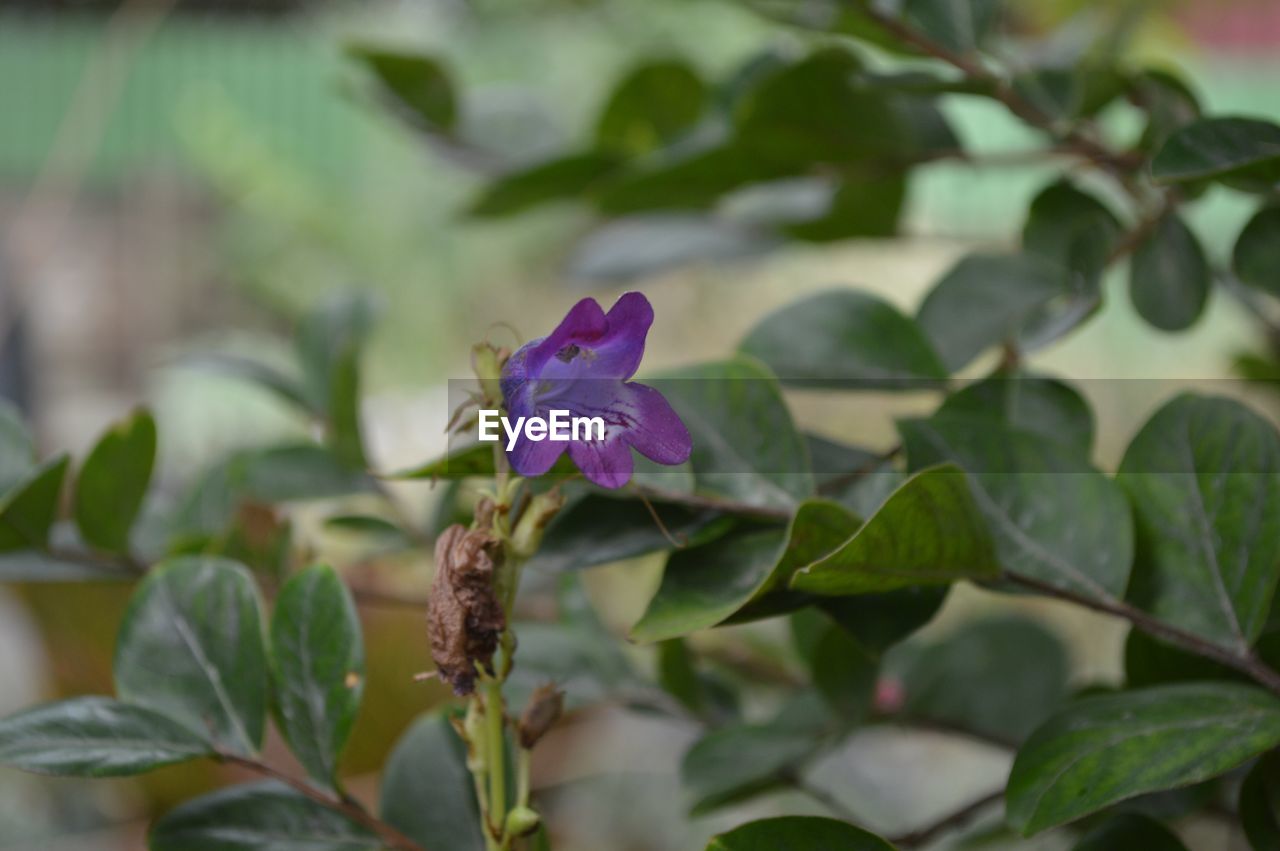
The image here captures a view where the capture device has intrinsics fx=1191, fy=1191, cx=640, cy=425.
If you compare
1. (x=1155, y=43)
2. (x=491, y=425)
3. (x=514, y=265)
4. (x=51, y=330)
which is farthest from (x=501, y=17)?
(x=491, y=425)

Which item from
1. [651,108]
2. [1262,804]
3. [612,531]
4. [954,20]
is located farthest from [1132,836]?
[651,108]

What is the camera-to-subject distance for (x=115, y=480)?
1.25 ft

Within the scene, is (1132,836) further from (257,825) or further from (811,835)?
(257,825)

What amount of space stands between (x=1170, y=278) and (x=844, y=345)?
0.10m

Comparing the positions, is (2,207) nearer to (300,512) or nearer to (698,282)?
(698,282)

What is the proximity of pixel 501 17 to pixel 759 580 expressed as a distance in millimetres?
4537

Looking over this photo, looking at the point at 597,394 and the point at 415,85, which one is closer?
the point at 597,394

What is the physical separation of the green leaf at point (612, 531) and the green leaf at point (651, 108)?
0.27 meters

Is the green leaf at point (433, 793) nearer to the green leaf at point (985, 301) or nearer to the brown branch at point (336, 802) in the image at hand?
the brown branch at point (336, 802)

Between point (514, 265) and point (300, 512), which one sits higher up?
point (514, 265)

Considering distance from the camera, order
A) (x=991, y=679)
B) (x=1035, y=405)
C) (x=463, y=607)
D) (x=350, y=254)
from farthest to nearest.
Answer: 1. (x=350, y=254)
2. (x=991, y=679)
3. (x=1035, y=405)
4. (x=463, y=607)

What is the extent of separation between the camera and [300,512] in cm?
140

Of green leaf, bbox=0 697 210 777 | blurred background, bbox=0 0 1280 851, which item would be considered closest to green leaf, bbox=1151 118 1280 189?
green leaf, bbox=0 697 210 777

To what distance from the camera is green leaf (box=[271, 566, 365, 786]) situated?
28 cm
